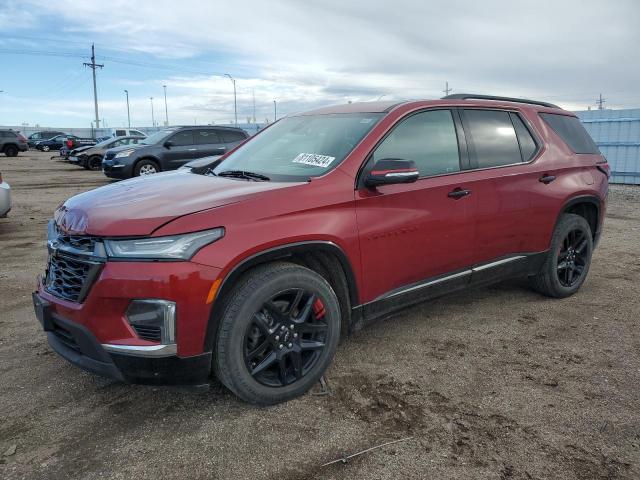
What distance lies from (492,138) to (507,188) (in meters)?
0.42

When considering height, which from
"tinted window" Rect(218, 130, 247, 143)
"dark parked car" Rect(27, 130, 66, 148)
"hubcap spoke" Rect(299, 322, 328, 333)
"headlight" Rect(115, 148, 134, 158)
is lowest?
"hubcap spoke" Rect(299, 322, 328, 333)

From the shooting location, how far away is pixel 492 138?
13.3ft

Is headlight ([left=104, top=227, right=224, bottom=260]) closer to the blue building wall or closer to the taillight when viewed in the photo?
the taillight

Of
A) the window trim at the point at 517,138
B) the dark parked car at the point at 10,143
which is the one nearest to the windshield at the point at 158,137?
the window trim at the point at 517,138

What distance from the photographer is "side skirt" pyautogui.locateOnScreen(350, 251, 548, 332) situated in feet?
10.8

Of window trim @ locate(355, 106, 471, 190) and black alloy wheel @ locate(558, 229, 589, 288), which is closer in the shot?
window trim @ locate(355, 106, 471, 190)

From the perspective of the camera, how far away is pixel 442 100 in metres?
3.88

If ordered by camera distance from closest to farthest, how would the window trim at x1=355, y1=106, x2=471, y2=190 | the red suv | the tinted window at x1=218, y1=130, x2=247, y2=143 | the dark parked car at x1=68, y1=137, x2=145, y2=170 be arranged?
the red suv < the window trim at x1=355, y1=106, x2=471, y2=190 < the tinted window at x1=218, y1=130, x2=247, y2=143 < the dark parked car at x1=68, y1=137, x2=145, y2=170

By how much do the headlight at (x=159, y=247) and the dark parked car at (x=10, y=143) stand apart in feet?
114

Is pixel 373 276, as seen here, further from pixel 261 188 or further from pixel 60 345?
pixel 60 345

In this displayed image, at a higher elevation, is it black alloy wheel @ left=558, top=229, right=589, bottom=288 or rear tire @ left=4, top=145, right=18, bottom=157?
rear tire @ left=4, top=145, right=18, bottom=157

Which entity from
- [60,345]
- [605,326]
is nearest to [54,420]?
[60,345]

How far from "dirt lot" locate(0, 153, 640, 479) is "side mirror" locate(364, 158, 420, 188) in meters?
1.22


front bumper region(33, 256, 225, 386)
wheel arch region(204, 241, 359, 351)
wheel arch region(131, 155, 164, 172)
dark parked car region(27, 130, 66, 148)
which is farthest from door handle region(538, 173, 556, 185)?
dark parked car region(27, 130, 66, 148)
